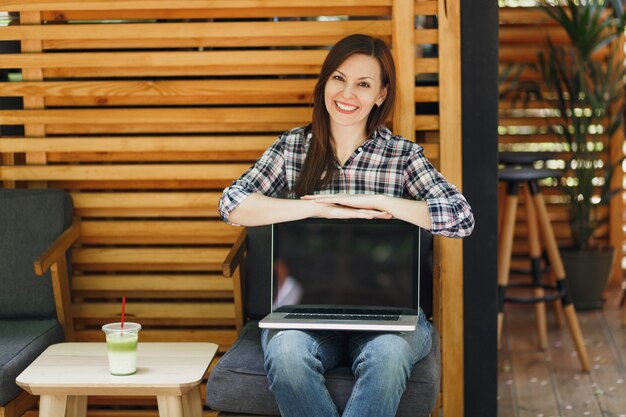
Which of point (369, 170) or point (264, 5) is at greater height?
point (264, 5)

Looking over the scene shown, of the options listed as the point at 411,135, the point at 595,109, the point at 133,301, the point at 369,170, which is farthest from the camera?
the point at 595,109

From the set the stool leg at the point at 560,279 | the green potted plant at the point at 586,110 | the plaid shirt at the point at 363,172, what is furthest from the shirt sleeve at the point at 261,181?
the green potted plant at the point at 586,110

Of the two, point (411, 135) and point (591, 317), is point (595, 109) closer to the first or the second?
point (591, 317)

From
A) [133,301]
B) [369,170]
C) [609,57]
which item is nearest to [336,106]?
[369,170]

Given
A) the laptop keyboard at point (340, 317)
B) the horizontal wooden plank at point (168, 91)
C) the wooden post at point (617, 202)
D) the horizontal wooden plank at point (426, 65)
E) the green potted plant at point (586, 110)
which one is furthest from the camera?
the wooden post at point (617, 202)

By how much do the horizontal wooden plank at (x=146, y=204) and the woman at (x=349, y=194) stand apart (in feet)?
1.50

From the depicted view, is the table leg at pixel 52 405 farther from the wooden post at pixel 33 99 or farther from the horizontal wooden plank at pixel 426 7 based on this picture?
the horizontal wooden plank at pixel 426 7

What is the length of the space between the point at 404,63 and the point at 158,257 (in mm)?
1153

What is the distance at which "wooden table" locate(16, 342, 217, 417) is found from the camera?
2.64 metres

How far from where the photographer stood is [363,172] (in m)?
3.01

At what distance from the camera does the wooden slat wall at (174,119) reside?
10.9 feet

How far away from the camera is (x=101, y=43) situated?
11.3 ft

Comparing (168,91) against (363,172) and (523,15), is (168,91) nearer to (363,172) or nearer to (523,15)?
(363,172)

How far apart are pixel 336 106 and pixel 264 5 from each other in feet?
1.96
